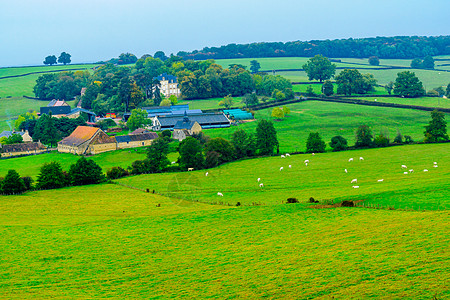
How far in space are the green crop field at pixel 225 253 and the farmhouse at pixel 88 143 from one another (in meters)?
40.4

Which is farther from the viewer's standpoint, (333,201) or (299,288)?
(333,201)

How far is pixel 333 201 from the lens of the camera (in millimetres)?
46250

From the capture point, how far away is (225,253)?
113ft

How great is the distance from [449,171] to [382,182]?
28.6ft

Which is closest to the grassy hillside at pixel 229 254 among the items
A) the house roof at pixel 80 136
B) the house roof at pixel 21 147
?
the house roof at pixel 80 136

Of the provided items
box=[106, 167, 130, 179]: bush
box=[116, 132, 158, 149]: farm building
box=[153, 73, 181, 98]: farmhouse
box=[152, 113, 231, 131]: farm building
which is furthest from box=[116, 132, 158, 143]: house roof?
box=[153, 73, 181, 98]: farmhouse

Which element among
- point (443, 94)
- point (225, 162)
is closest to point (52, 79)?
point (225, 162)

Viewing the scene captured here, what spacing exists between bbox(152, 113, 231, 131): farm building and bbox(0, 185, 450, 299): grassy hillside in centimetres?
6625

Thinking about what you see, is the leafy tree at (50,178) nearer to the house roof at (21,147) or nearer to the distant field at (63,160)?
the distant field at (63,160)

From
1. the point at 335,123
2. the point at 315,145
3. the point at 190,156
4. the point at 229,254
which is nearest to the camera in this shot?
the point at 229,254

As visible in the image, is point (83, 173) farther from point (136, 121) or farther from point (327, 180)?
point (136, 121)

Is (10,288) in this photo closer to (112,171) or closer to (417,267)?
(417,267)

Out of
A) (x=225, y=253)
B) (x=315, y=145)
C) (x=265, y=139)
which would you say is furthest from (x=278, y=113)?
(x=225, y=253)

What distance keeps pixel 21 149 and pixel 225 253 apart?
2907 inches
